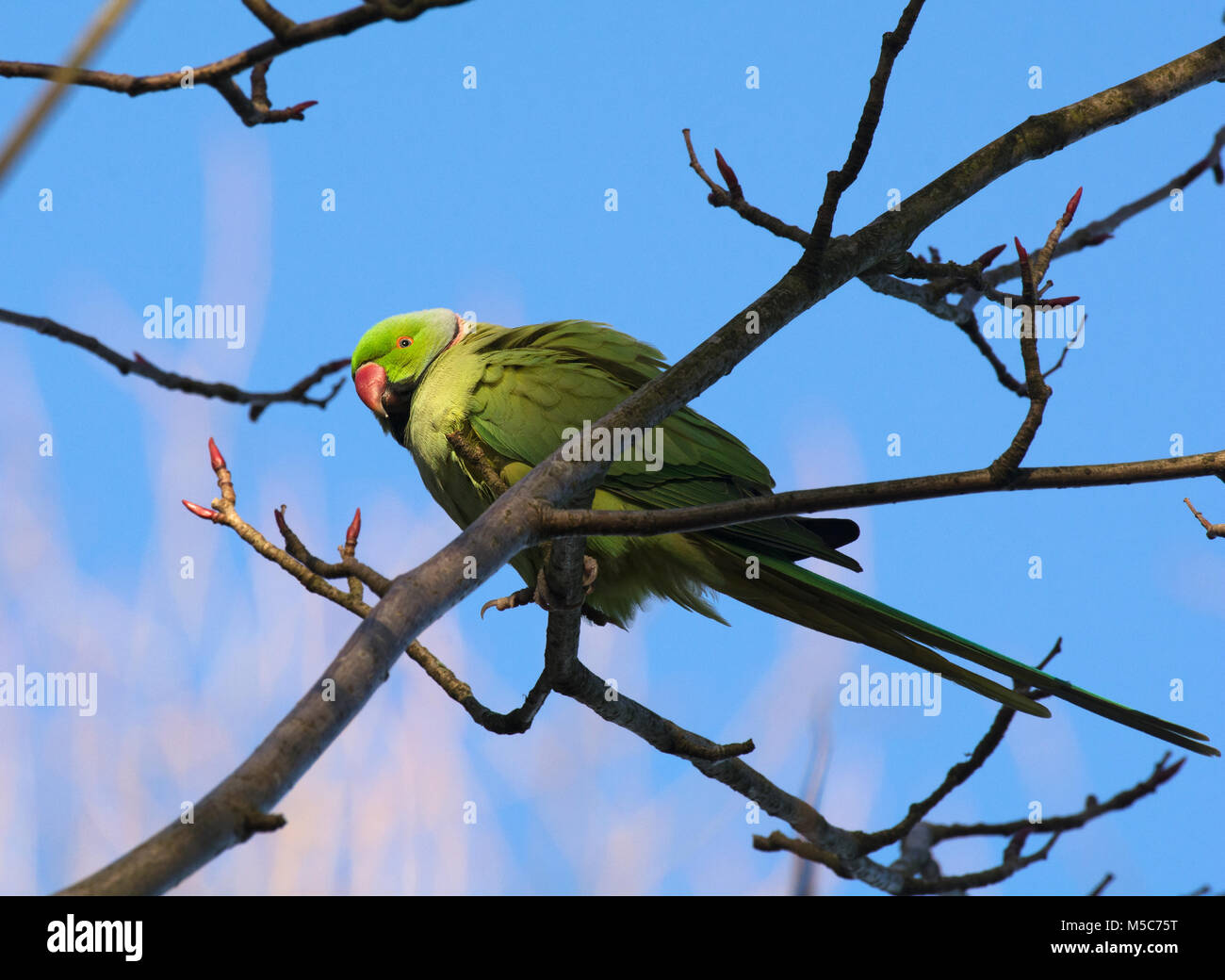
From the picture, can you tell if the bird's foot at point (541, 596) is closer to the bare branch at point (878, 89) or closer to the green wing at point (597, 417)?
the green wing at point (597, 417)

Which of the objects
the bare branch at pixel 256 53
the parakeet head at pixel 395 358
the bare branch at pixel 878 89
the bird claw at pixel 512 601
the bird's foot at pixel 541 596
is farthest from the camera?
the parakeet head at pixel 395 358

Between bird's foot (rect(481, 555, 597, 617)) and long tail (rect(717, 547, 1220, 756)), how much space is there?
0.78 m

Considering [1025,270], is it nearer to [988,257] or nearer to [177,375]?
[988,257]

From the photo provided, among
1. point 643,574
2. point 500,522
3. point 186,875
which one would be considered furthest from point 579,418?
point 186,875

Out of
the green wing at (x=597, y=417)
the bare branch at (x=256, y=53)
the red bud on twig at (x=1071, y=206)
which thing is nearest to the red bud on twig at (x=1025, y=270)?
the red bud on twig at (x=1071, y=206)

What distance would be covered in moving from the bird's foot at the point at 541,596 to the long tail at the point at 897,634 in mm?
776

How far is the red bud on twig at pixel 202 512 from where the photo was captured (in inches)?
A: 124

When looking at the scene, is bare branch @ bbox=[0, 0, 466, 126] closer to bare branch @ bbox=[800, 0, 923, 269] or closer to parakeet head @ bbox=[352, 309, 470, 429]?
bare branch @ bbox=[800, 0, 923, 269]

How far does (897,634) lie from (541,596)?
1228 mm

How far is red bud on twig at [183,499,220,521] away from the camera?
316cm

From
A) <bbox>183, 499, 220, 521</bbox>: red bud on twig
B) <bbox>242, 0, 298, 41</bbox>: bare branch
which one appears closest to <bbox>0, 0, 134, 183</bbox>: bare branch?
<bbox>242, 0, 298, 41</bbox>: bare branch

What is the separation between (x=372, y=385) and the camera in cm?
538
